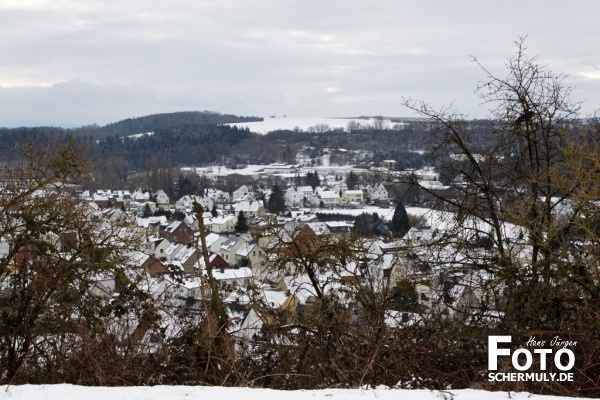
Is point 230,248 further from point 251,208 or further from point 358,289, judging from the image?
point 358,289

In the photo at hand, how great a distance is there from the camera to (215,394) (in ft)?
13.1

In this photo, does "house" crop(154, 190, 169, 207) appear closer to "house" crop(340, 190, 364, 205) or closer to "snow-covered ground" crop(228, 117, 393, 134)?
"house" crop(340, 190, 364, 205)

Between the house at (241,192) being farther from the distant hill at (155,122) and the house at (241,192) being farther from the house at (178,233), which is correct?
the distant hill at (155,122)

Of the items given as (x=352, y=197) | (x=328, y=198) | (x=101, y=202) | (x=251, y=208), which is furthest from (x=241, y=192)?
(x=101, y=202)

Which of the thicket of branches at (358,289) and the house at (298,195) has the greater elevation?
the thicket of branches at (358,289)

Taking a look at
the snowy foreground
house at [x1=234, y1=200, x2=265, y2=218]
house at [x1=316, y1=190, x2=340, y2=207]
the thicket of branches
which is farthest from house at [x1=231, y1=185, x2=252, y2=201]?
the snowy foreground

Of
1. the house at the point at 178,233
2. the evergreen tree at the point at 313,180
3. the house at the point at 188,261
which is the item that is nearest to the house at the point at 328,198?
the evergreen tree at the point at 313,180

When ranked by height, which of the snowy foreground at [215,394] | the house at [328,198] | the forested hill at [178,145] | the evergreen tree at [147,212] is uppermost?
the forested hill at [178,145]

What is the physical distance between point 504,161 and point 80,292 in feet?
17.3

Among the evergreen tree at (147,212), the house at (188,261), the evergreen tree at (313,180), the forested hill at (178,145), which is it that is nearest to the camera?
the house at (188,261)

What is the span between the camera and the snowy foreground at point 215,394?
3.91 meters

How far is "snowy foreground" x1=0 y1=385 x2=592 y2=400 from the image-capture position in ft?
12.8

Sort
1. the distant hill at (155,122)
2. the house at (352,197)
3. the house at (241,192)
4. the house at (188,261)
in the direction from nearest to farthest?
the house at (188,261) < the house at (352,197) < the house at (241,192) < the distant hill at (155,122)

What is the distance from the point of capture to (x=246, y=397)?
3971 mm
